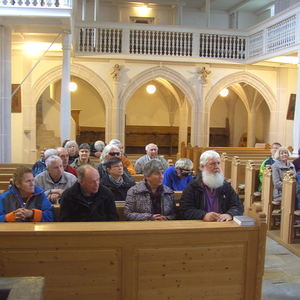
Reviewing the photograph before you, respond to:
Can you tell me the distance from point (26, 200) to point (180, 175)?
220cm

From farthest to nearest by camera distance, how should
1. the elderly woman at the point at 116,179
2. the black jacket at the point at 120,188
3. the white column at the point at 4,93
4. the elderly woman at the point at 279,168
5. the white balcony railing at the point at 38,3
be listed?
the white column at the point at 4,93 < the white balcony railing at the point at 38,3 < the elderly woman at the point at 279,168 < the black jacket at the point at 120,188 < the elderly woman at the point at 116,179

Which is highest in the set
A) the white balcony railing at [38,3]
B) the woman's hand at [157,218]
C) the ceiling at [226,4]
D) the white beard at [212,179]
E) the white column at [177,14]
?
the ceiling at [226,4]

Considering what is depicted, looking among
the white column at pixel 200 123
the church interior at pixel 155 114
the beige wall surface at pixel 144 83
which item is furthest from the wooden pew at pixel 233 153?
the beige wall surface at pixel 144 83

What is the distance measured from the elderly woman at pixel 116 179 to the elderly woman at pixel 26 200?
0.85 metres

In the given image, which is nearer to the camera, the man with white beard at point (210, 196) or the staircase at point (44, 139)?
the man with white beard at point (210, 196)

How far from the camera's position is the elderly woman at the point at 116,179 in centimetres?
419

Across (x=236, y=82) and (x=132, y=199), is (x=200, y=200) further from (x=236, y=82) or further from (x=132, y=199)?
(x=236, y=82)

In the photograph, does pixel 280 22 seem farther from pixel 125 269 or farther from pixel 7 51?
pixel 125 269

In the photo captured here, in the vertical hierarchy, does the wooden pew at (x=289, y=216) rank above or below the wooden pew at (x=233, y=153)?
below

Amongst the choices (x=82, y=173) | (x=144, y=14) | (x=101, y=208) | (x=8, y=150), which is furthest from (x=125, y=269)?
(x=144, y=14)

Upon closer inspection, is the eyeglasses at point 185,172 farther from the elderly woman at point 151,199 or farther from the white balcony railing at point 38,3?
the white balcony railing at point 38,3

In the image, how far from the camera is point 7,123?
8.41 metres

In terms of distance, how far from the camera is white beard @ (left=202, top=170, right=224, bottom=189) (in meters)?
3.56

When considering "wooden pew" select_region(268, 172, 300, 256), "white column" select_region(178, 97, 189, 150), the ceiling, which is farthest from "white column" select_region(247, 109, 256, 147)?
"wooden pew" select_region(268, 172, 300, 256)
